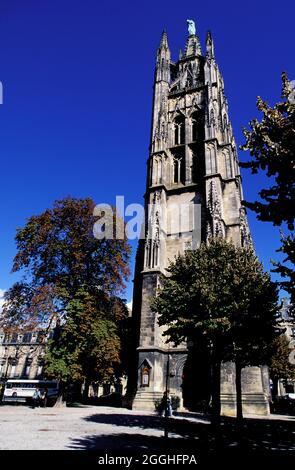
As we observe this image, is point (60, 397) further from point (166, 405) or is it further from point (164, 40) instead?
point (164, 40)

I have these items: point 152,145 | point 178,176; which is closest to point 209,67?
point 152,145

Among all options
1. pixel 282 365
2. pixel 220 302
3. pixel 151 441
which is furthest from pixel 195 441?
pixel 282 365

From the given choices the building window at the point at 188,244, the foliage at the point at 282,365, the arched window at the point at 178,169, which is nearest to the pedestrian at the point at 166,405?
the building window at the point at 188,244

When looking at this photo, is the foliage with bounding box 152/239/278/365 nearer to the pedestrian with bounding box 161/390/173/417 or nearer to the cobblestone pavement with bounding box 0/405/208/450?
the pedestrian with bounding box 161/390/173/417

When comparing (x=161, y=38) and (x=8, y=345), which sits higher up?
(x=161, y=38)

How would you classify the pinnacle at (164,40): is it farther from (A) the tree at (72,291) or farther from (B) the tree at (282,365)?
(B) the tree at (282,365)

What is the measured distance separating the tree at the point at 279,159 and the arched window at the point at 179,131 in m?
26.4

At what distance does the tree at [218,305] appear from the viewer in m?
14.2

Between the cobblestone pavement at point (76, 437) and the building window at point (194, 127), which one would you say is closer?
the cobblestone pavement at point (76, 437)

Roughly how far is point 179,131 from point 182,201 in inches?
385

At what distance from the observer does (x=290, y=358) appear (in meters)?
41.2

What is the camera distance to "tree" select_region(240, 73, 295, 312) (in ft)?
26.8

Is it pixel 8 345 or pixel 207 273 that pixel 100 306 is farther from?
pixel 8 345

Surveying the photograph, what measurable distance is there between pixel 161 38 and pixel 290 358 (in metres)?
43.7
